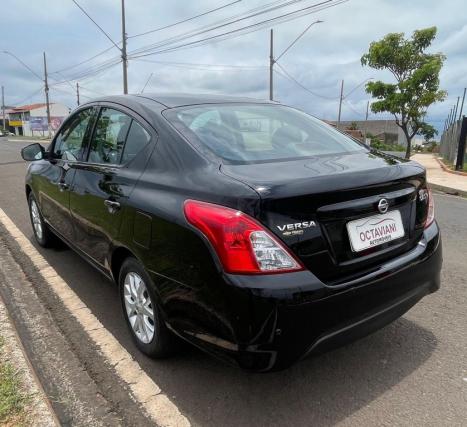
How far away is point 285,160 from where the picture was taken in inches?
103

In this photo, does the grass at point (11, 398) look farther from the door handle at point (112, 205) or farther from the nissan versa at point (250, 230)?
the door handle at point (112, 205)

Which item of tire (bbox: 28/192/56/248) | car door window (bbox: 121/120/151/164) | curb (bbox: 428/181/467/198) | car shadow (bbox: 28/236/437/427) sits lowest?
car shadow (bbox: 28/236/437/427)

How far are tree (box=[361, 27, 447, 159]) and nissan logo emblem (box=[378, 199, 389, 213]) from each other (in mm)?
15799

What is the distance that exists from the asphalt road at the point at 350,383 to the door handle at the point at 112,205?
Answer: 90 cm

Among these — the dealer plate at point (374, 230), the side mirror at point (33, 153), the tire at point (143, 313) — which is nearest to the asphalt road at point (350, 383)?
the tire at point (143, 313)

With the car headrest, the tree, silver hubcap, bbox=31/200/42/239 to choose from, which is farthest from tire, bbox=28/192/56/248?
the tree

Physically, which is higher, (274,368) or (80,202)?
(80,202)

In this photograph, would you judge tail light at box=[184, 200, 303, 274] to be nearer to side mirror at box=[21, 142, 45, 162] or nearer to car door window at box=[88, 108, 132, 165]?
car door window at box=[88, 108, 132, 165]

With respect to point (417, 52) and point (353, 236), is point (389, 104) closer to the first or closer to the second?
point (417, 52)

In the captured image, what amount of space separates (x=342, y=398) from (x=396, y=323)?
101 cm

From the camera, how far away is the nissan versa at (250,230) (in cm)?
209

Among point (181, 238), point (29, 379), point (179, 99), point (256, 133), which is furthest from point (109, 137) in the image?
point (29, 379)

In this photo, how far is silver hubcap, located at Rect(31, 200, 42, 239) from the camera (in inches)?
203

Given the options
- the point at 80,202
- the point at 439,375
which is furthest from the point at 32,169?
the point at 439,375
